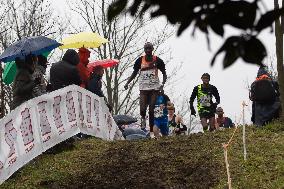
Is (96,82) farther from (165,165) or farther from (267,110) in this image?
(165,165)

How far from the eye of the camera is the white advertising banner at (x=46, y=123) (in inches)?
374

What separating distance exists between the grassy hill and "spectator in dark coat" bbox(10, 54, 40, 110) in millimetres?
1243

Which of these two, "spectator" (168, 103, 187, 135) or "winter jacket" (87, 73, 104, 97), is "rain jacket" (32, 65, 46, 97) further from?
"spectator" (168, 103, 187, 135)

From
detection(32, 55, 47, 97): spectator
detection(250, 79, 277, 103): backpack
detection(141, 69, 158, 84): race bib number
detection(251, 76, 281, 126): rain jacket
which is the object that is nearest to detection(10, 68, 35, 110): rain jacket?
detection(32, 55, 47, 97): spectator

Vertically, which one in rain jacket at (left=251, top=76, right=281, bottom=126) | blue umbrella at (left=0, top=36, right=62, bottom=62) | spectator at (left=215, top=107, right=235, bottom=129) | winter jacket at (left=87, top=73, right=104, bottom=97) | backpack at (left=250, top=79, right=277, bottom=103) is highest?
blue umbrella at (left=0, top=36, right=62, bottom=62)

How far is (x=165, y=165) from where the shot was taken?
1082cm

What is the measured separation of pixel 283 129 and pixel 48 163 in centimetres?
468

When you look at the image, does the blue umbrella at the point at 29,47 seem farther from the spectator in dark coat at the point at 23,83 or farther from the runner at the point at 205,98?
the runner at the point at 205,98

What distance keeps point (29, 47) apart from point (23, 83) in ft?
3.12

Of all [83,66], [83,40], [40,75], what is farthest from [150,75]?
[40,75]

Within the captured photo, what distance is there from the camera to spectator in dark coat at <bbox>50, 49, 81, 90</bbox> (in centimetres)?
1202

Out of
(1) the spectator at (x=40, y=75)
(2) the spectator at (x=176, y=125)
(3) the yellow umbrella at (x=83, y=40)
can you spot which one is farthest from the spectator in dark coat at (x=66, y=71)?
(2) the spectator at (x=176, y=125)

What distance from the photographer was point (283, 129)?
41.7ft

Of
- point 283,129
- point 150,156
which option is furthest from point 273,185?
point 283,129
